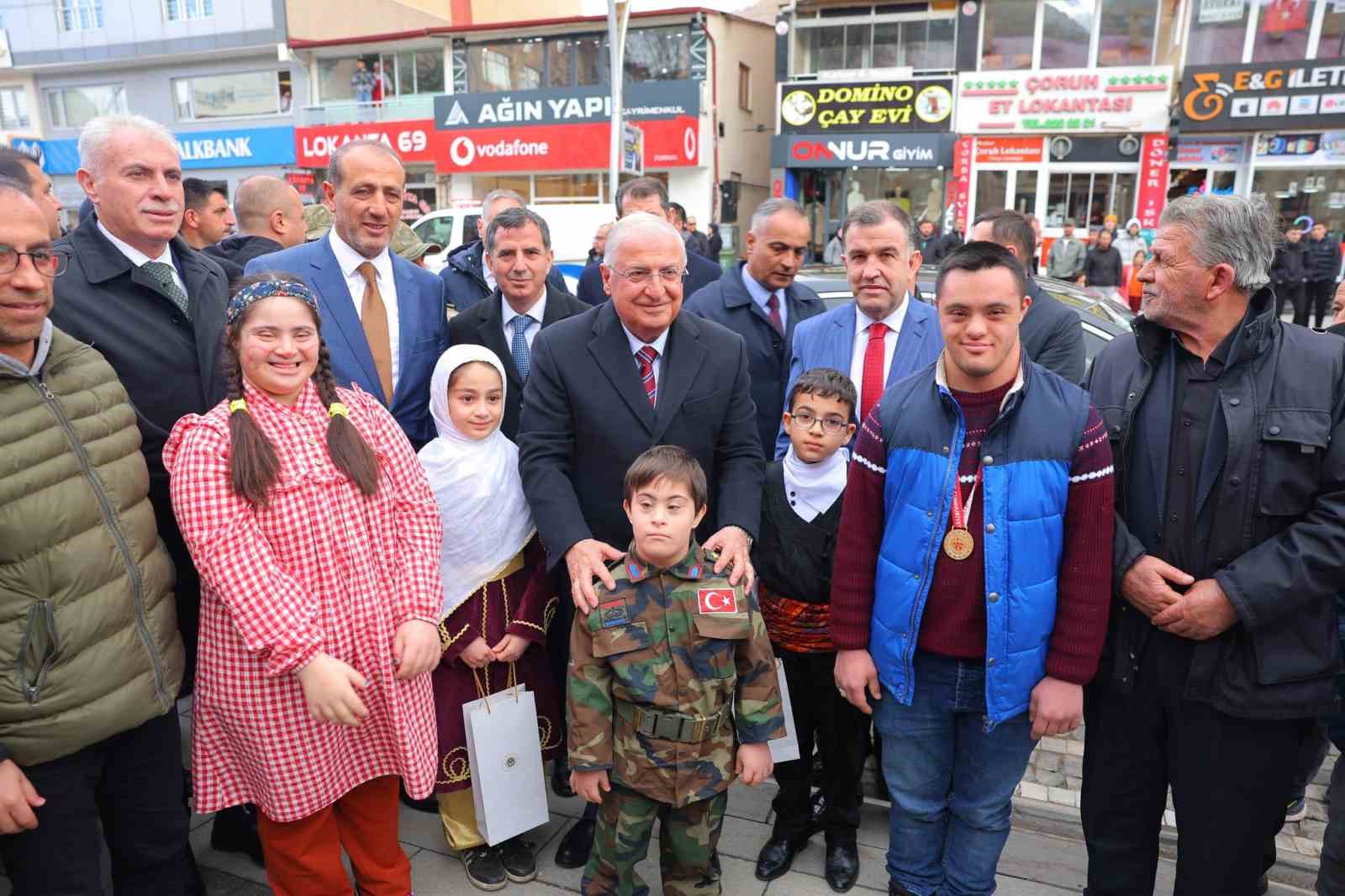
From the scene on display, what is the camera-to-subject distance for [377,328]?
10.3 ft

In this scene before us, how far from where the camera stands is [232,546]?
2086mm

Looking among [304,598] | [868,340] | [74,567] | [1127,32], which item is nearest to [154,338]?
[74,567]

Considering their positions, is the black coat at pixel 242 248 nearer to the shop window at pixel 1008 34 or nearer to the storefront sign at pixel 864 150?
the storefront sign at pixel 864 150

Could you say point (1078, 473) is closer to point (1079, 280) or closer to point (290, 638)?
point (290, 638)

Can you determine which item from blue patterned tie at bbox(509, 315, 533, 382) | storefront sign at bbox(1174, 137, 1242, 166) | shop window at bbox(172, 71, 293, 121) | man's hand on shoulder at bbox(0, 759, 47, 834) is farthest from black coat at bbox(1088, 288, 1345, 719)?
shop window at bbox(172, 71, 293, 121)

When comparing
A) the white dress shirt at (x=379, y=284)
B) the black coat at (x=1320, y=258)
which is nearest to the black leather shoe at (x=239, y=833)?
the white dress shirt at (x=379, y=284)

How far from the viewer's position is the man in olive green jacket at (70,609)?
6.24ft

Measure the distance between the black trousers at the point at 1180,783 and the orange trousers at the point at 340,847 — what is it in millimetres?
2103

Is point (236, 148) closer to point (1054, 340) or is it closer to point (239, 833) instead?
point (239, 833)

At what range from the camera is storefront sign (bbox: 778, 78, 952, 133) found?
19266mm

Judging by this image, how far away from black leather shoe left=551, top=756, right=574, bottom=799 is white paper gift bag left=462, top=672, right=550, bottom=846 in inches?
20.6

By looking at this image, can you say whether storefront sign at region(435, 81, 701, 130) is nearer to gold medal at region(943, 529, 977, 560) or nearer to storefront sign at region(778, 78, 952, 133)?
storefront sign at region(778, 78, 952, 133)

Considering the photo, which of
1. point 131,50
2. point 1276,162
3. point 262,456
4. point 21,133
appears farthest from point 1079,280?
point 21,133

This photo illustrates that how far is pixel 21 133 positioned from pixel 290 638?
3372cm
